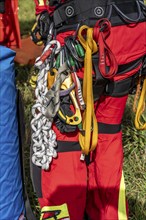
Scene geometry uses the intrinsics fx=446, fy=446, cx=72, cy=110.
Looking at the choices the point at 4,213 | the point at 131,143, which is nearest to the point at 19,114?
the point at 4,213

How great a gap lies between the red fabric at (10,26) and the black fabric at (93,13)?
1.29 m

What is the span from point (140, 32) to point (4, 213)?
947 millimetres

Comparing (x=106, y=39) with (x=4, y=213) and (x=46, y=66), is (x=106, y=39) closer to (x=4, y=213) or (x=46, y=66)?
(x=46, y=66)

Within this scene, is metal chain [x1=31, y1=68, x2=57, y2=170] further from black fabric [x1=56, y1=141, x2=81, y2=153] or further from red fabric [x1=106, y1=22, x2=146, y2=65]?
red fabric [x1=106, y1=22, x2=146, y2=65]

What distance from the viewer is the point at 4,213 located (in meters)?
1.84

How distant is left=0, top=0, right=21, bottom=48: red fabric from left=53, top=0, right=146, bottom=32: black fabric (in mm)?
1287

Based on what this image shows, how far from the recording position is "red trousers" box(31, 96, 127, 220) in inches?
78.4

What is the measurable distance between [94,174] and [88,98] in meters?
0.50

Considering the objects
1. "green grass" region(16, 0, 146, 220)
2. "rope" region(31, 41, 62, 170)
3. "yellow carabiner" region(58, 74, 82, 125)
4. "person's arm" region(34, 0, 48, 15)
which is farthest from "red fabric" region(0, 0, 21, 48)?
"yellow carabiner" region(58, 74, 82, 125)

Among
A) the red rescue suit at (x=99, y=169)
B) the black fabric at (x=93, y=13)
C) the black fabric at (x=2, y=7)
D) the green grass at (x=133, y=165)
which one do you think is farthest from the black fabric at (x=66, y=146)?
the black fabric at (x=2, y=7)

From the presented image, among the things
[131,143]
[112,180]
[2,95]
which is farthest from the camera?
[131,143]

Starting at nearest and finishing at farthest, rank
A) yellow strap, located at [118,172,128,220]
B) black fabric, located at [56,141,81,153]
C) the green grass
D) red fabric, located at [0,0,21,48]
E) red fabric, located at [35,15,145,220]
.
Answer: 1. red fabric, located at [35,15,145,220]
2. black fabric, located at [56,141,81,153]
3. yellow strap, located at [118,172,128,220]
4. the green grass
5. red fabric, located at [0,0,21,48]

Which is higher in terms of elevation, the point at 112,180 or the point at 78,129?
the point at 78,129

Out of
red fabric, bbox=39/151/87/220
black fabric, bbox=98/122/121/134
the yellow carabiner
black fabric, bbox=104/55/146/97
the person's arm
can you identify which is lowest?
red fabric, bbox=39/151/87/220
